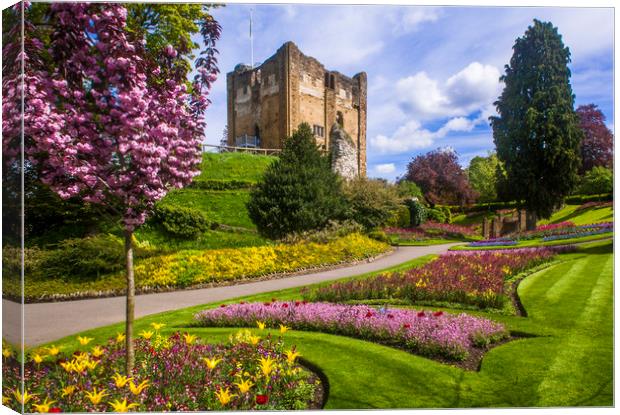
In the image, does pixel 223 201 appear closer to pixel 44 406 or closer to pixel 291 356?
pixel 291 356

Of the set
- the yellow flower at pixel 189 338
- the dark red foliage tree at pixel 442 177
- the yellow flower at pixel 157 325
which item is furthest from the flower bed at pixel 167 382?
the dark red foliage tree at pixel 442 177

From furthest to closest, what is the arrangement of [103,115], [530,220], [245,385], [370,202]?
[370,202] → [530,220] → [245,385] → [103,115]

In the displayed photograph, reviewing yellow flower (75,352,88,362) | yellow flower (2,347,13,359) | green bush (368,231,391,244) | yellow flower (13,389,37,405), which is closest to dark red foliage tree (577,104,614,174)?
green bush (368,231,391,244)

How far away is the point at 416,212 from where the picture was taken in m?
8.12

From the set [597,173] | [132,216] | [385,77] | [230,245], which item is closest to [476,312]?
[597,173]

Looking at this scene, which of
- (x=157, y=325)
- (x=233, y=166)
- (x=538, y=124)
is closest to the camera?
(x=157, y=325)

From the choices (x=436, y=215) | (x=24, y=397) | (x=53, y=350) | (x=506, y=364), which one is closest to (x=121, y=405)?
(x=53, y=350)

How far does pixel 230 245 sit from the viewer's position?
25.7 ft

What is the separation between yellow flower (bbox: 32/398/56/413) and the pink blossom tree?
105 centimetres

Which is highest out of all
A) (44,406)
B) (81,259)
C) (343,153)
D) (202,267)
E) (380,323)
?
(343,153)

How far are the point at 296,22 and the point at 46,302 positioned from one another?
5487mm

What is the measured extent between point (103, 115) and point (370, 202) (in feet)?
18.2

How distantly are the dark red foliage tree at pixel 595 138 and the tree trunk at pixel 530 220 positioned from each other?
112 centimetres

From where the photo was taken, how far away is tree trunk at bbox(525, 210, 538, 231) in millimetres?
6969
